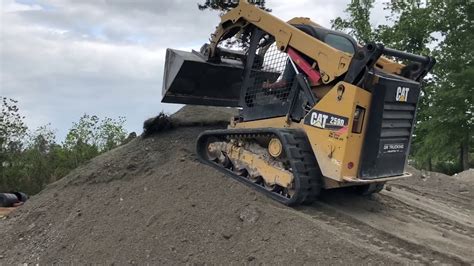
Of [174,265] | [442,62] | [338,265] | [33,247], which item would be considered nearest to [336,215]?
[338,265]

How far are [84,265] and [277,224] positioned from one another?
2.43 m

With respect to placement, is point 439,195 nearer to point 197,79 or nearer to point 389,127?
point 389,127

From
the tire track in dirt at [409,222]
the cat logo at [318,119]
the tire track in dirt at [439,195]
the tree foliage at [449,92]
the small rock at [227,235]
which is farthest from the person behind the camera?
the tree foliage at [449,92]

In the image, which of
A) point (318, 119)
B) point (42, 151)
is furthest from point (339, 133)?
point (42, 151)

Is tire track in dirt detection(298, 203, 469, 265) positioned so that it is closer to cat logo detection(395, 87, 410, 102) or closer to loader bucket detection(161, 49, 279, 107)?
cat logo detection(395, 87, 410, 102)

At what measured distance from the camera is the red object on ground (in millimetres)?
7227

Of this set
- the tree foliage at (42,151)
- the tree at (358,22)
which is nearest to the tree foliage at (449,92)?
the tree at (358,22)

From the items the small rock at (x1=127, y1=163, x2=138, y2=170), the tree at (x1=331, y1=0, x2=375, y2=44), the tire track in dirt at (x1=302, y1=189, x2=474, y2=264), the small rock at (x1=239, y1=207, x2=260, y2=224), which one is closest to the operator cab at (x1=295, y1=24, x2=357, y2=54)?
the tire track in dirt at (x1=302, y1=189, x2=474, y2=264)

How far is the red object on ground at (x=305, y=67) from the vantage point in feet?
23.7

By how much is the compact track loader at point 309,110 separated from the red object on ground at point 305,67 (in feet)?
0.04

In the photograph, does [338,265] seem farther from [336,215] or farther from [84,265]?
[84,265]

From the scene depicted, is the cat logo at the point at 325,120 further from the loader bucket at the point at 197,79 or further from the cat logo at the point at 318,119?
the loader bucket at the point at 197,79

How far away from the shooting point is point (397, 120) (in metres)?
7.14

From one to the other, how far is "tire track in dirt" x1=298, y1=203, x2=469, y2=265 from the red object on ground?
158cm
